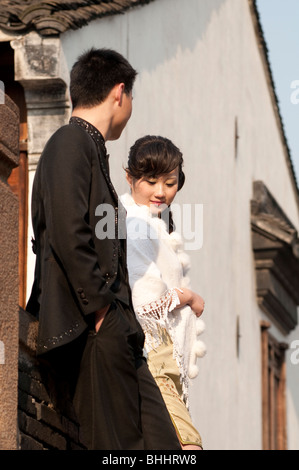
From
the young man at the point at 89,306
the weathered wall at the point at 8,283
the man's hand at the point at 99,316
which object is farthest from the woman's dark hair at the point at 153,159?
the man's hand at the point at 99,316

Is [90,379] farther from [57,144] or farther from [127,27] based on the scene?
[127,27]

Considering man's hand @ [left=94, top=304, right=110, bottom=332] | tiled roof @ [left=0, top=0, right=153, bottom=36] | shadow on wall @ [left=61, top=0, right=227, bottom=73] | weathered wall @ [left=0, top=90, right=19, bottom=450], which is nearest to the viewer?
weathered wall @ [left=0, top=90, right=19, bottom=450]

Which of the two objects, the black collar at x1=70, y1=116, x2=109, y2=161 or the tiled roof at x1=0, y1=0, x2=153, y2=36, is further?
the tiled roof at x1=0, y1=0, x2=153, y2=36

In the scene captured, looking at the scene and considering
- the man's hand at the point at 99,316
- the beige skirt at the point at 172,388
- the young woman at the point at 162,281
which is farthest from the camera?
the young woman at the point at 162,281

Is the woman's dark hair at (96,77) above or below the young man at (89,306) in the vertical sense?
above

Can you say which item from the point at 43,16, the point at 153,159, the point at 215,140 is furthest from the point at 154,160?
the point at 215,140

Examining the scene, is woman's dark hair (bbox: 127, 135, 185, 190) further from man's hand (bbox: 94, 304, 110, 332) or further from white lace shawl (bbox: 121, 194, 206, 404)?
man's hand (bbox: 94, 304, 110, 332)

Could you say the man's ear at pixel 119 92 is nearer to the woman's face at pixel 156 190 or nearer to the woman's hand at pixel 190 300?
the woman's face at pixel 156 190

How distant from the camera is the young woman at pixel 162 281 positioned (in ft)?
21.2

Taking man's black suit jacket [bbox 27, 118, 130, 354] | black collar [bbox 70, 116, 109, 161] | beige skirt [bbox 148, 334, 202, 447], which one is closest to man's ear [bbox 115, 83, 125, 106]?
black collar [bbox 70, 116, 109, 161]

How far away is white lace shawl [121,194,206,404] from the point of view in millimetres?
6496

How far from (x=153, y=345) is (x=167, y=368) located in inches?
5.1

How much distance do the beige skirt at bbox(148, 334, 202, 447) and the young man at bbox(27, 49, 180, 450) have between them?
0.61 meters
